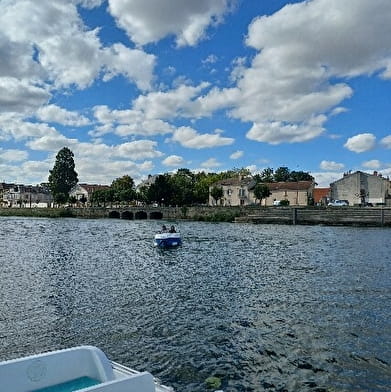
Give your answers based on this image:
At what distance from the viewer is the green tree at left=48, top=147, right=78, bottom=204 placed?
173m

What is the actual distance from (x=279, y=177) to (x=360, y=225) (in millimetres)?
111214

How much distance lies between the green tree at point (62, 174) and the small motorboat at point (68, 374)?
560ft

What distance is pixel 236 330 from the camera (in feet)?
52.0

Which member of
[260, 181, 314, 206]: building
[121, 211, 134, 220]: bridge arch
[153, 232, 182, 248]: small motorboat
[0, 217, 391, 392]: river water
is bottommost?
[0, 217, 391, 392]: river water

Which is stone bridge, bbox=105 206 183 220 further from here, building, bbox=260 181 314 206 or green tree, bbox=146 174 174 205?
building, bbox=260 181 314 206

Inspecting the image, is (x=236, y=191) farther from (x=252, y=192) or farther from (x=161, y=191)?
(x=161, y=191)

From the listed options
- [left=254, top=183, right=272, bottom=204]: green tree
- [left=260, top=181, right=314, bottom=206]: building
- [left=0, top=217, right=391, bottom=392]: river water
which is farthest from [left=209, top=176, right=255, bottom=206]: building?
[left=0, top=217, right=391, bottom=392]: river water

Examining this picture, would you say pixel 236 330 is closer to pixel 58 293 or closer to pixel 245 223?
Answer: pixel 58 293

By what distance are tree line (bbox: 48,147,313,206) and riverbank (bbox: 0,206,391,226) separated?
35.2 feet

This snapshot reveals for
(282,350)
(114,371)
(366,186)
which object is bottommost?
(282,350)

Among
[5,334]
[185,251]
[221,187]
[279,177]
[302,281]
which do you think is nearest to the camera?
[5,334]

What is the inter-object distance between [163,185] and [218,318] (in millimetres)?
116243

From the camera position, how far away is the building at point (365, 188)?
4658 inches

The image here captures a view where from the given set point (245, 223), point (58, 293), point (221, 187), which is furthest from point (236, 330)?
point (221, 187)
